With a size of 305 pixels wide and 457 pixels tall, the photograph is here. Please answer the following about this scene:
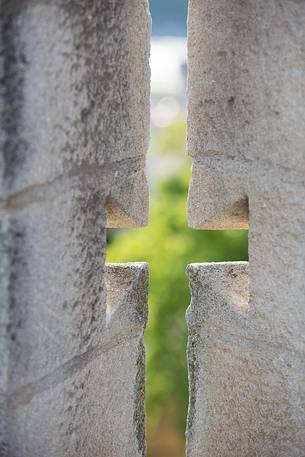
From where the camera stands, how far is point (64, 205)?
49.9 inches

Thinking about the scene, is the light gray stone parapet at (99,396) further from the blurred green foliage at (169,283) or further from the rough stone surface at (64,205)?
the blurred green foliage at (169,283)

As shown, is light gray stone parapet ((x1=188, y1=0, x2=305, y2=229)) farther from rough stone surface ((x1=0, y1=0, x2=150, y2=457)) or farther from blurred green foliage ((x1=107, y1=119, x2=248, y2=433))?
blurred green foliage ((x1=107, y1=119, x2=248, y2=433))

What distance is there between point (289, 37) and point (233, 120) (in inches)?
6.4

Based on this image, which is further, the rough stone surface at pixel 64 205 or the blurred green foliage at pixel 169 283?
the blurred green foliage at pixel 169 283

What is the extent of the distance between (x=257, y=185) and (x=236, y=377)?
0.33 meters

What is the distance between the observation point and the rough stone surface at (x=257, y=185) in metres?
1.35

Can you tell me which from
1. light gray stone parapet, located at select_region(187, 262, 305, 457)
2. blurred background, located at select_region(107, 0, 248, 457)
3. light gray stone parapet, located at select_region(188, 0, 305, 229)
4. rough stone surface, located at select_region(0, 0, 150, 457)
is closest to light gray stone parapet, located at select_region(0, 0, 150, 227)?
rough stone surface, located at select_region(0, 0, 150, 457)

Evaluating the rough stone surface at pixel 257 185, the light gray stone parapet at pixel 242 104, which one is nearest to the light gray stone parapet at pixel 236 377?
the rough stone surface at pixel 257 185

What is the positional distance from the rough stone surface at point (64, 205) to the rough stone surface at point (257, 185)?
12 cm

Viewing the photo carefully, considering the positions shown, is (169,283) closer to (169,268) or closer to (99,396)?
(169,268)

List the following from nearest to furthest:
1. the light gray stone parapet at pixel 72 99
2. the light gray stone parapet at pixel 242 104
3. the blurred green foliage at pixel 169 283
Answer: the light gray stone parapet at pixel 72 99, the light gray stone parapet at pixel 242 104, the blurred green foliage at pixel 169 283

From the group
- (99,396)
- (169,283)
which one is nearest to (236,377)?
(99,396)

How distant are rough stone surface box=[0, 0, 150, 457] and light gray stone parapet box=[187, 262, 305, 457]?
0.47 ft

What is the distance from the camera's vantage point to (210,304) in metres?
1.52
